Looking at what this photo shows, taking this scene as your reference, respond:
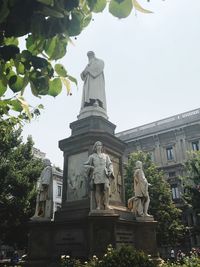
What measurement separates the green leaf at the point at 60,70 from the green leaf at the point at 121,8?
0.66 metres

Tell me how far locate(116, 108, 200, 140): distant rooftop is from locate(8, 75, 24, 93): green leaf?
3807cm

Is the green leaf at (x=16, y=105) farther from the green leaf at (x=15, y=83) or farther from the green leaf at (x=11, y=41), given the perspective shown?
the green leaf at (x=11, y=41)

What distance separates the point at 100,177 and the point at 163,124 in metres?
33.4

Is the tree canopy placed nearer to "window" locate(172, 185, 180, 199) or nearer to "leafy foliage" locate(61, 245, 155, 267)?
"leafy foliage" locate(61, 245, 155, 267)

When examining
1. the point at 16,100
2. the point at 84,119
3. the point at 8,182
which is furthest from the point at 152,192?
the point at 16,100

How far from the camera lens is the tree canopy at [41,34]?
6.41 ft

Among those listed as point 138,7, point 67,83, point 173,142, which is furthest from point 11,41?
point 173,142

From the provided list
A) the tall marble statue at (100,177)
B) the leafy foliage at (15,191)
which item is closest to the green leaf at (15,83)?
the tall marble statue at (100,177)

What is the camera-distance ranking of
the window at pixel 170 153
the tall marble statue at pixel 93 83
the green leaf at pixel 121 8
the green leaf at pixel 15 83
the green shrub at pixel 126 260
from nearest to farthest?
the green leaf at pixel 121 8 < the green leaf at pixel 15 83 < the green shrub at pixel 126 260 < the tall marble statue at pixel 93 83 < the window at pixel 170 153

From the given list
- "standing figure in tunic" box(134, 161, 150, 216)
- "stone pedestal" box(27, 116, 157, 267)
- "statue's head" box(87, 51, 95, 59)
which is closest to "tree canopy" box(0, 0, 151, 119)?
"stone pedestal" box(27, 116, 157, 267)

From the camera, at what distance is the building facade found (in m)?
38.3

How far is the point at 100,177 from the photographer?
9.20m

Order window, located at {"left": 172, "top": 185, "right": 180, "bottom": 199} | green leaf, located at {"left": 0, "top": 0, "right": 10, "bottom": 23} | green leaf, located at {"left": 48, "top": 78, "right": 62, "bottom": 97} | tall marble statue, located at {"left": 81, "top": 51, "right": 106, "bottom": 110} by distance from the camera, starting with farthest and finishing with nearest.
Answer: window, located at {"left": 172, "top": 185, "right": 180, "bottom": 199} < tall marble statue, located at {"left": 81, "top": 51, "right": 106, "bottom": 110} < green leaf, located at {"left": 48, "top": 78, "right": 62, "bottom": 97} < green leaf, located at {"left": 0, "top": 0, "right": 10, "bottom": 23}

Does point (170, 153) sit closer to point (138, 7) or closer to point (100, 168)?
point (100, 168)
